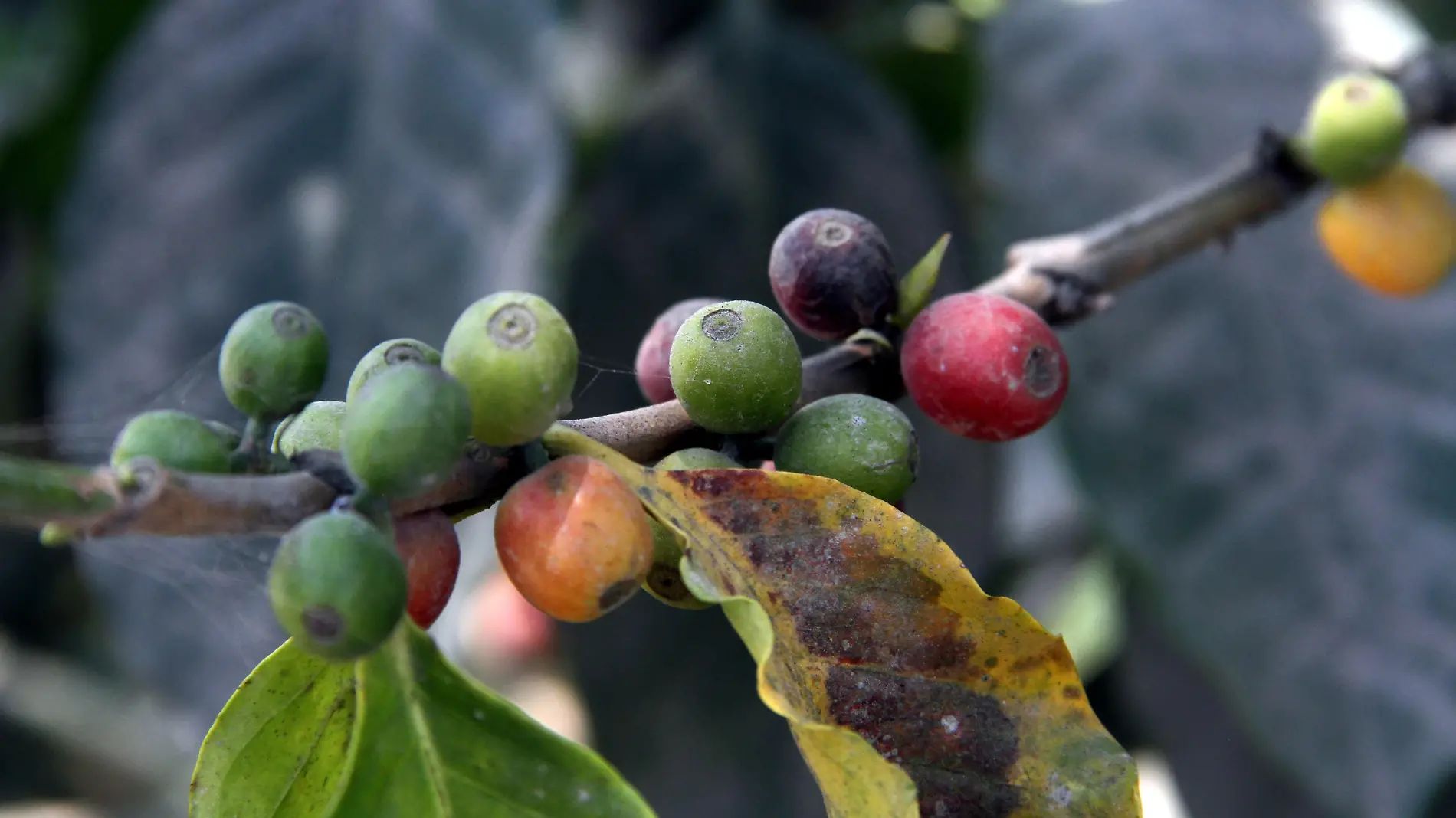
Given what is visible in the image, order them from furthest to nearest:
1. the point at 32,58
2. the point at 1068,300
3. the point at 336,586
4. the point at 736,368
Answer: the point at 32,58 < the point at 1068,300 < the point at 736,368 < the point at 336,586

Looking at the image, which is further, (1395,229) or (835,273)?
(1395,229)

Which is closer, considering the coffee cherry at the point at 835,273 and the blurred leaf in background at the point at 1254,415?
the coffee cherry at the point at 835,273

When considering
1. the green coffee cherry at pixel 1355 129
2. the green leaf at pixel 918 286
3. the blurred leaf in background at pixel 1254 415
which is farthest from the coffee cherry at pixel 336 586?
the blurred leaf in background at pixel 1254 415

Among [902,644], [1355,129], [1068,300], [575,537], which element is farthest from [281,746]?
[1355,129]

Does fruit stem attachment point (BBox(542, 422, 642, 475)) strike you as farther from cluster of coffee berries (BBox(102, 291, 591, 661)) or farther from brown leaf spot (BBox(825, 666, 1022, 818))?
brown leaf spot (BBox(825, 666, 1022, 818))

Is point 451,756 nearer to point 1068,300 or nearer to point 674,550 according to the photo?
point 674,550

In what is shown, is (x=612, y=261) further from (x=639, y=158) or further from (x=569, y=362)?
(x=569, y=362)

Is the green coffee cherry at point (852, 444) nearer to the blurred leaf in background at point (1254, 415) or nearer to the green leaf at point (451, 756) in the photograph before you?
the green leaf at point (451, 756)

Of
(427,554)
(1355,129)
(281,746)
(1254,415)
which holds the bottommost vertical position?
(1254,415)
